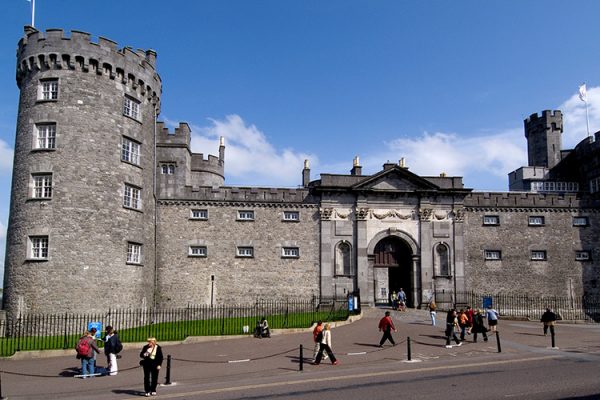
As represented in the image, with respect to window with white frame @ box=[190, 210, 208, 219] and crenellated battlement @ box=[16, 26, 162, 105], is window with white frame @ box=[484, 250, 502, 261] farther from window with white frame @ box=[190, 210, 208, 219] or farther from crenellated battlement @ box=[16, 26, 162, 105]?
crenellated battlement @ box=[16, 26, 162, 105]

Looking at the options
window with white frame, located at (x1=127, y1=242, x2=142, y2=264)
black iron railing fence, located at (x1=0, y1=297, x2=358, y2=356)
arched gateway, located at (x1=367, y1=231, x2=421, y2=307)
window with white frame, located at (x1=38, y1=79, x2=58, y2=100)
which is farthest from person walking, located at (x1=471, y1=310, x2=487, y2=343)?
window with white frame, located at (x1=38, y1=79, x2=58, y2=100)

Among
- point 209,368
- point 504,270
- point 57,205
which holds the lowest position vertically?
point 209,368

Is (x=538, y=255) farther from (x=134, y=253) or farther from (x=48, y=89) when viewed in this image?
(x=48, y=89)

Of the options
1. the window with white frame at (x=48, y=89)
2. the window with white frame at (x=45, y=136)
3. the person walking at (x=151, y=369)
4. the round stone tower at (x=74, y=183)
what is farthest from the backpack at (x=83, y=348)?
the window with white frame at (x=48, y=89)

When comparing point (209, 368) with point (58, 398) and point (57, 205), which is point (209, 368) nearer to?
point (58, 398)

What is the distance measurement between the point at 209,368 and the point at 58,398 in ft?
17.9

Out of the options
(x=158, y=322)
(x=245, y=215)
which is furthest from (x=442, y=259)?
(x=158, y=322)

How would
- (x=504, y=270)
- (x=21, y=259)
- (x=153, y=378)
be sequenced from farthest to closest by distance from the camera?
(x=504, y=270) < (x=21, y=259) < (x=153, y=378)

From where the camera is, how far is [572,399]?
467 inches

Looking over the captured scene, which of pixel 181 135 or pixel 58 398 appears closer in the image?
pixel 58 398

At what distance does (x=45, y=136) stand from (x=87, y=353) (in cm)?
1773

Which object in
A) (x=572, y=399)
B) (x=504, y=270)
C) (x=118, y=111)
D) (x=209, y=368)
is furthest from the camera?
(x=504, y=270)

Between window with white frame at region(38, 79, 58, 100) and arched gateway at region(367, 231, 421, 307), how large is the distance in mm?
22939

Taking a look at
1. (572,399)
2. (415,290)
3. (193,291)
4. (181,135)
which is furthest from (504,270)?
(572,399)
